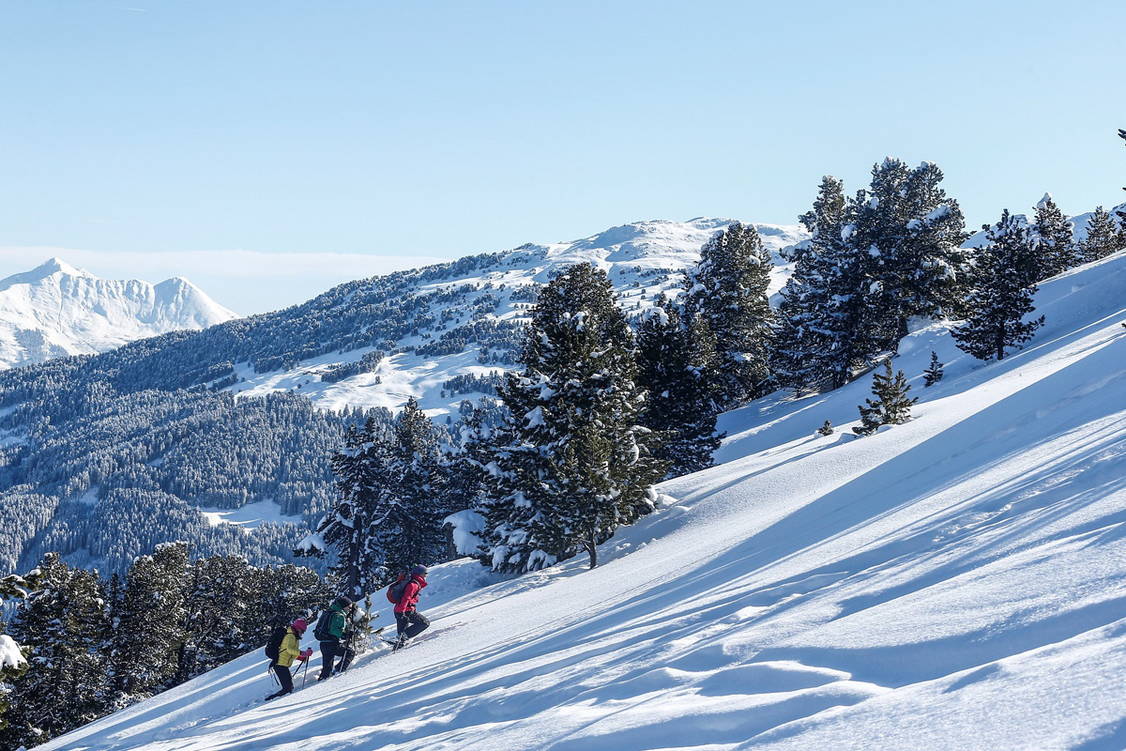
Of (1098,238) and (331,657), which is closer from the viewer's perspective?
(331,657)

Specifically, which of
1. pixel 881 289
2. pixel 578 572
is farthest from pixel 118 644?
pixel 881 289

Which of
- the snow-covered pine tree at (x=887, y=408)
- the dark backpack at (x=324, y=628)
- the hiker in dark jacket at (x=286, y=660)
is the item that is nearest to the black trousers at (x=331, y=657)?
the dark backpack at (x=324, y=628)

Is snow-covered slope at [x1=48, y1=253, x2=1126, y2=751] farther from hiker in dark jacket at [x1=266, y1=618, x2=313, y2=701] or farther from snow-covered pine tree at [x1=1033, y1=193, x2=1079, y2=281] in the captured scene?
snow-covered pine tree at [x1=1033, y1=193, x2=1079, y2=281]

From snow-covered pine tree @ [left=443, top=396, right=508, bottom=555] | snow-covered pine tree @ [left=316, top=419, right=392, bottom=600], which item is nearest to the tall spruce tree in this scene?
snow-covered pine tree @ [left=316, top=419, right=392, bottom=600]

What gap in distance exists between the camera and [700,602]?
933 cm

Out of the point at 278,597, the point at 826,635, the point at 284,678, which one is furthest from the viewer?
the point at 278,597

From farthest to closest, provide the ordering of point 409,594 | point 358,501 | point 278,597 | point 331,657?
point 278,597
point 358,501
point 409,594
point 331,657

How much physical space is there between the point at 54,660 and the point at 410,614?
2989 cm

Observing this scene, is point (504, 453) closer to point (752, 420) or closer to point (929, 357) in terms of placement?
point (752, 420)

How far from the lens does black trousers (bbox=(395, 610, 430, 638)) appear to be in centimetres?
1650

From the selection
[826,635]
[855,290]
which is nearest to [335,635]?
[826,635]

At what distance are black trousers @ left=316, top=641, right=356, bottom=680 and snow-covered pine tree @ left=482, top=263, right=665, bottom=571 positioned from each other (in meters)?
8.30

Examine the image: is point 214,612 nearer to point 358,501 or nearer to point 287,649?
point 358,501

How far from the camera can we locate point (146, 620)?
41.7 metres
